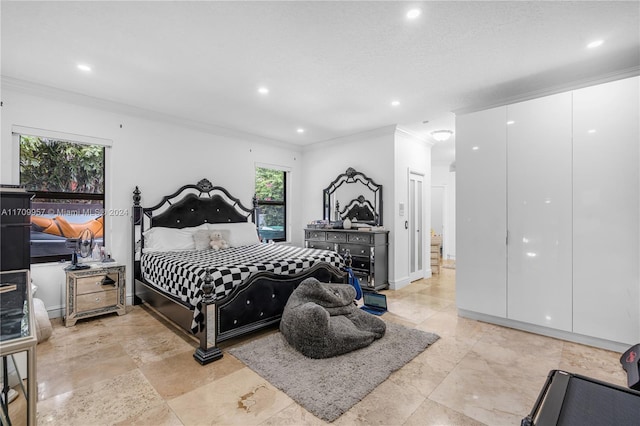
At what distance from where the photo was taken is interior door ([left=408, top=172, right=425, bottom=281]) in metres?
5.43

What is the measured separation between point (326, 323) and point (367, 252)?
2353mm

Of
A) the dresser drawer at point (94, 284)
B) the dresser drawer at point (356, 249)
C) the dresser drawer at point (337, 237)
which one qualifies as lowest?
the dresser drawer at point (94, 284)

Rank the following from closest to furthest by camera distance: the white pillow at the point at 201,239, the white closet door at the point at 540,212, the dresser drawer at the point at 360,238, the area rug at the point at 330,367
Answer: the area rug at the point at 330,367, the white closet door at the point at 540,212, the white pillow at the point at 201,239, the dresser drawer at the point at 360,238

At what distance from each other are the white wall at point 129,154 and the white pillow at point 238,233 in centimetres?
63

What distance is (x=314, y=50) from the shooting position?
2.69 m

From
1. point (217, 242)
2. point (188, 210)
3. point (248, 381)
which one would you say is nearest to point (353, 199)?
point (217, 242)

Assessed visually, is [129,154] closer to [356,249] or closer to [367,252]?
[356,249]

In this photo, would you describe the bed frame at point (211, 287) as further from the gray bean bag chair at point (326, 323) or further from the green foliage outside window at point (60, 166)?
the green foliage outside window at point (60, 166)

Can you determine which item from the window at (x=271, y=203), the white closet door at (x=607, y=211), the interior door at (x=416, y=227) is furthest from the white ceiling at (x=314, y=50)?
the window at (x=271, y=203)

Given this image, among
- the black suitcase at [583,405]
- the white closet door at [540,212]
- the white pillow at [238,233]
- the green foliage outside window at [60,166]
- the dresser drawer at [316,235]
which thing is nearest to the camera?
the black suitcase at [583,405]

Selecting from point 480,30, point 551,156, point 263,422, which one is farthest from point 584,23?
point 263,422

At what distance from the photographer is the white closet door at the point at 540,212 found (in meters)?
3.04

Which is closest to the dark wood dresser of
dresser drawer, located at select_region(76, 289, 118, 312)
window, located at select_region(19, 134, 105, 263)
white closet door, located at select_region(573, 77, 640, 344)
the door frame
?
the door frame

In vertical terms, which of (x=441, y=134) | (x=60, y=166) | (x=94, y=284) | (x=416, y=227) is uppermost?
(x=441, y=134)
